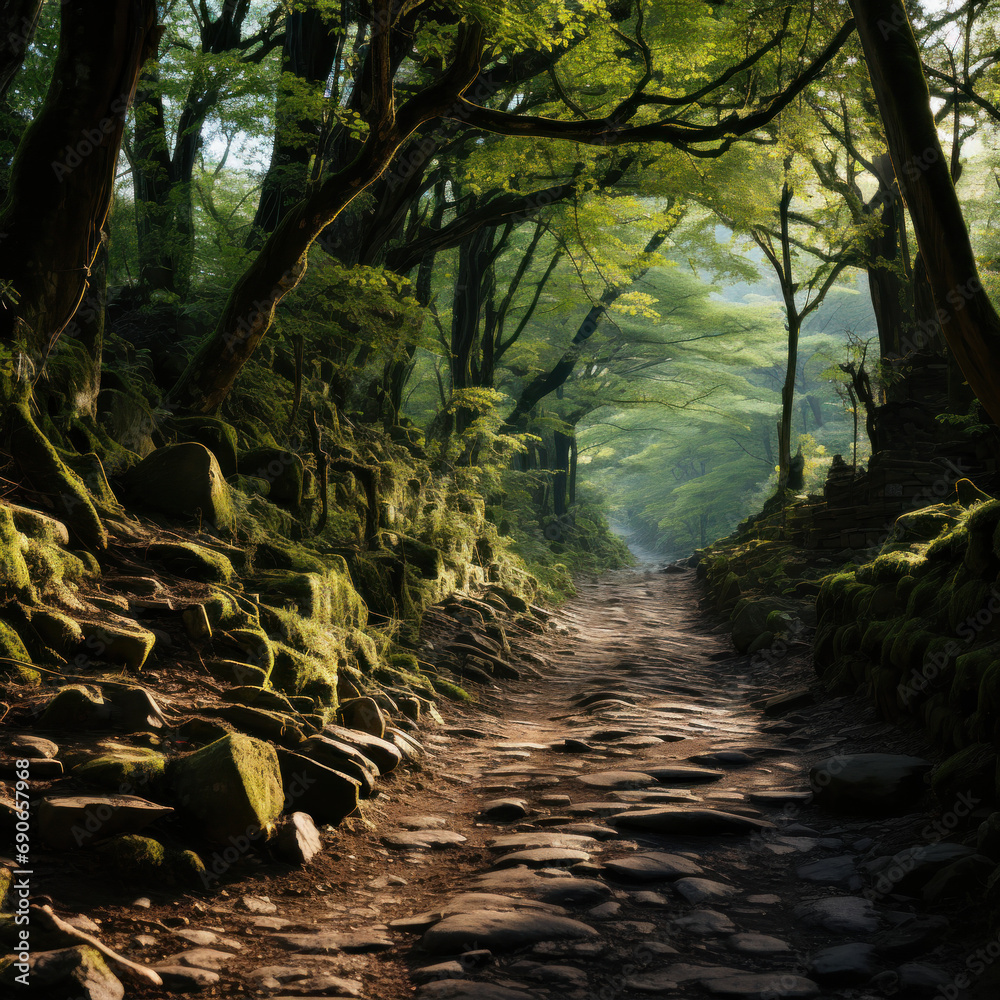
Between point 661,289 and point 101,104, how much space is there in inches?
850

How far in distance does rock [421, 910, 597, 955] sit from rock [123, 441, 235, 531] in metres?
3.69

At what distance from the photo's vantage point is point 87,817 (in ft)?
8.14

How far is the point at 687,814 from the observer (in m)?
3.63

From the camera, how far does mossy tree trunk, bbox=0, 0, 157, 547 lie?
4562mm

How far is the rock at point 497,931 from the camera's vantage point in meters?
2.46

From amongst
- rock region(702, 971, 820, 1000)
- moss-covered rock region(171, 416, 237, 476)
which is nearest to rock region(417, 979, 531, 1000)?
rock region(702, 971, 820, 1000)

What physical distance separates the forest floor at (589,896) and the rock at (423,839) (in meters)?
0.01

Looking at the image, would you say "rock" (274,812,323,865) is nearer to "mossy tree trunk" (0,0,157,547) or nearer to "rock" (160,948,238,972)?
"rock" (160,948,238,972)

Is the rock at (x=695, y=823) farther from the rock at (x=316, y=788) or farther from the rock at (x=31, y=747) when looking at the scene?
the rock at (x=31, y=747)

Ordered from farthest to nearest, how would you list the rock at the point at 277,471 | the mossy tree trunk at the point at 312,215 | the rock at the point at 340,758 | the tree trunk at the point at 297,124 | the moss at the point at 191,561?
the tree trunk at the point at 297,124
the rock at the point at 277,471
the mossy tree trunk at the point at 312,215
the moss at the point at 191,561
the rock at the point at 340,758

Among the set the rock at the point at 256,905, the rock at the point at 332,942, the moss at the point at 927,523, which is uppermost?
the moss at the point at 927,523

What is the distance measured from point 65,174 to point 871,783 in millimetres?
5614

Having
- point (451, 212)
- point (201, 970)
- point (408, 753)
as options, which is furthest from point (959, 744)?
point (451, 212)

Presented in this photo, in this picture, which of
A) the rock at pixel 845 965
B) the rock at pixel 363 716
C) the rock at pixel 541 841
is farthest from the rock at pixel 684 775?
the rock at pixel 845 965
